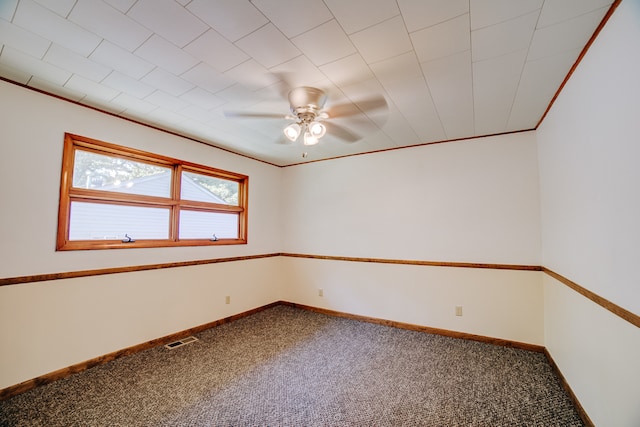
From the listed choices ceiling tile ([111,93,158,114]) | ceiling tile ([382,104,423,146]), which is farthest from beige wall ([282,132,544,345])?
ceiling tile ([111,93,158,114])

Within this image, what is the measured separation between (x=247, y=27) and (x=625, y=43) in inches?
74.4

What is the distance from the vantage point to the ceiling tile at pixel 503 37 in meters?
1.44

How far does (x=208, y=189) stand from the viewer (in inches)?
146

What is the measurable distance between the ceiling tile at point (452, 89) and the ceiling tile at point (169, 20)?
146cm

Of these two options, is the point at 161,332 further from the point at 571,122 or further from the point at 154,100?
the point at 571,122

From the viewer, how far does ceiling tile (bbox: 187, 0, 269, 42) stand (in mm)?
1328

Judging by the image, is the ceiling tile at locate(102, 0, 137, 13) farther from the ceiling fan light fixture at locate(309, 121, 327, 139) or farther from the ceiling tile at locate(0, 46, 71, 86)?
the ceiling fan light fixture at locate(309, 121, 327, 139)

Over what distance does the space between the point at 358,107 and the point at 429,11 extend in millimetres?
1088

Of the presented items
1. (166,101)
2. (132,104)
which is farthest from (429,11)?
(132,104)

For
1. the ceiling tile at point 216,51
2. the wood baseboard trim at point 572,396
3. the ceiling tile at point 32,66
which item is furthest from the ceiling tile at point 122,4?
the wood baseboard trim at point 572,396

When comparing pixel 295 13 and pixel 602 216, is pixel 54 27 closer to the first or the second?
pixel 295 13

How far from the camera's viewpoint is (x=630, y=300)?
1.28 m

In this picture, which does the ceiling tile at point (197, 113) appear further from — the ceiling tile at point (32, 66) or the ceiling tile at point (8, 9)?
the ceiling tile at point (8, 9)

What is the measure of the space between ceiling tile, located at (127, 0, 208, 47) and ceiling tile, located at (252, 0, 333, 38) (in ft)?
1.29
